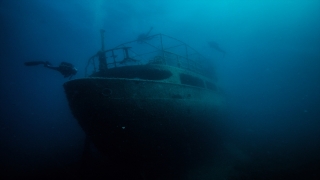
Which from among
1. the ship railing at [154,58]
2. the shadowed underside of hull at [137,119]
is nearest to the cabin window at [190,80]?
the ship railing at [154,58]

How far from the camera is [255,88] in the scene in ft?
102

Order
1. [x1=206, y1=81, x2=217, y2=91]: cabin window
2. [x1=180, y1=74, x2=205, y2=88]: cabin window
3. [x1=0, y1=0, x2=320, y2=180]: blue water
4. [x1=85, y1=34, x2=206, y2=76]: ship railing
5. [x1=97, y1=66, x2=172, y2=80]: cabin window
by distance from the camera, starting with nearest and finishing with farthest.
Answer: [x1=97, y1=66, x2=172, y2=80]: cabin window, [x1=85, y1=34, x2=206, y2=76]: ship railing, [x1=180, y1=74, x2=205, y2=88]: cabin window, [x1=0, y1=0, x2=320, y2=180]: blue water, [x1=206, y1=81, x2=217, y2=91]: cabin window

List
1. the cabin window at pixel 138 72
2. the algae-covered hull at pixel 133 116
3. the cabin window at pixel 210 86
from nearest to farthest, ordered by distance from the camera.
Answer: the algae-covered hull at pixel 133 116
the cabin window at pixel 138 72
the cabin window at pixel 210 86

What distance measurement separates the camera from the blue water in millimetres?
10188

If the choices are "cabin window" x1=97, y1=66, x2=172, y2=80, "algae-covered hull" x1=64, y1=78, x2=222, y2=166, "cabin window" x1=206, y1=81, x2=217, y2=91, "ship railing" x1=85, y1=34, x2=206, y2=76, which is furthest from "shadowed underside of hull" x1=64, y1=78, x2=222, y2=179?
"cabin window" x1=206, y1=81, x2=217, y2=91

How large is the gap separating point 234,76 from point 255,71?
662 cm

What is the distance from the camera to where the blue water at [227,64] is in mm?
10188

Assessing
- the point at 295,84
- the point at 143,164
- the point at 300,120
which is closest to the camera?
the point at 143,164

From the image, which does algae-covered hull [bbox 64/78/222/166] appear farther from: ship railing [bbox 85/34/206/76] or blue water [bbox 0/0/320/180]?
blue water [bbox 0/0/320/180]

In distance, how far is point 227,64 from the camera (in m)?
46.7

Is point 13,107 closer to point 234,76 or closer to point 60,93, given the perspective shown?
point 60,93

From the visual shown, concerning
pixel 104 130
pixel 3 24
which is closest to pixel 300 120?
pixel 104 130

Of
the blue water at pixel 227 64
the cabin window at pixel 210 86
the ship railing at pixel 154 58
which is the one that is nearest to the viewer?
the ship railing at pixel 154 58

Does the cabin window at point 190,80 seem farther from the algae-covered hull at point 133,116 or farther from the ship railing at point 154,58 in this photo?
the algae-covered hull at point 133,116
